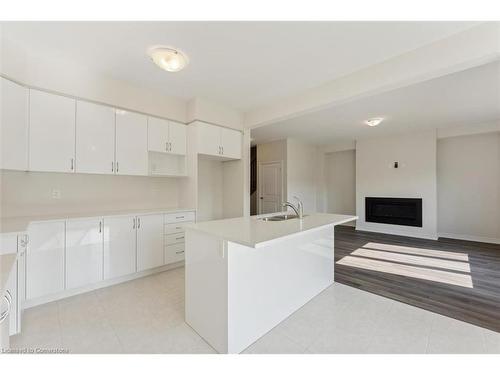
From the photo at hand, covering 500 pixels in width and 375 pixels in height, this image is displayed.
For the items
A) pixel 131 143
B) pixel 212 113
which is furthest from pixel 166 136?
pixel 212 113

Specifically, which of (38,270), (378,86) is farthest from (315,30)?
(38,270)

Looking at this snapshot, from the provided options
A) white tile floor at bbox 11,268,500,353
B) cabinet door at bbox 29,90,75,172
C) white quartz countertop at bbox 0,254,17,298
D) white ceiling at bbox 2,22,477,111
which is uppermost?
white ceiling at bbox 2,22,477,111

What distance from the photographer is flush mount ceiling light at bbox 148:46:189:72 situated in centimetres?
210

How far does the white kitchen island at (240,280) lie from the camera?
59.8 inches

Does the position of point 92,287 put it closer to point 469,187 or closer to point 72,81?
point 72,81

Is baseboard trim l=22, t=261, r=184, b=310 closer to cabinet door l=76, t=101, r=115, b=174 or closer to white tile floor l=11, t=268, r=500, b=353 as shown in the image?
white tile floor l=11, t=268, r=500, b=353

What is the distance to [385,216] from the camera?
570 cm

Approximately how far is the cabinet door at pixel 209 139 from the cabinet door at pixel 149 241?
119 centimetres

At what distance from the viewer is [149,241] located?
2.88 metres

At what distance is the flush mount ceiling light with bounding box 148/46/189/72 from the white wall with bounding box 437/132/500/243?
19.8 ft

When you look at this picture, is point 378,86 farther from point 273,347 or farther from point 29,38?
point 29,38

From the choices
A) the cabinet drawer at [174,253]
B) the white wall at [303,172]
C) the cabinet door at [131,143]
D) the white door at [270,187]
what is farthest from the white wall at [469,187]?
the cabinet door at [131,143]

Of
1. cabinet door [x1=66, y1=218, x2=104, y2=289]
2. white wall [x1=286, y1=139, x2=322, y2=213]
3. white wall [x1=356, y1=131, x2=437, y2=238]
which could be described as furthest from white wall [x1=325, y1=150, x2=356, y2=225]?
cabinet door [x1=66, y1=218, x2=104, y2=289]
